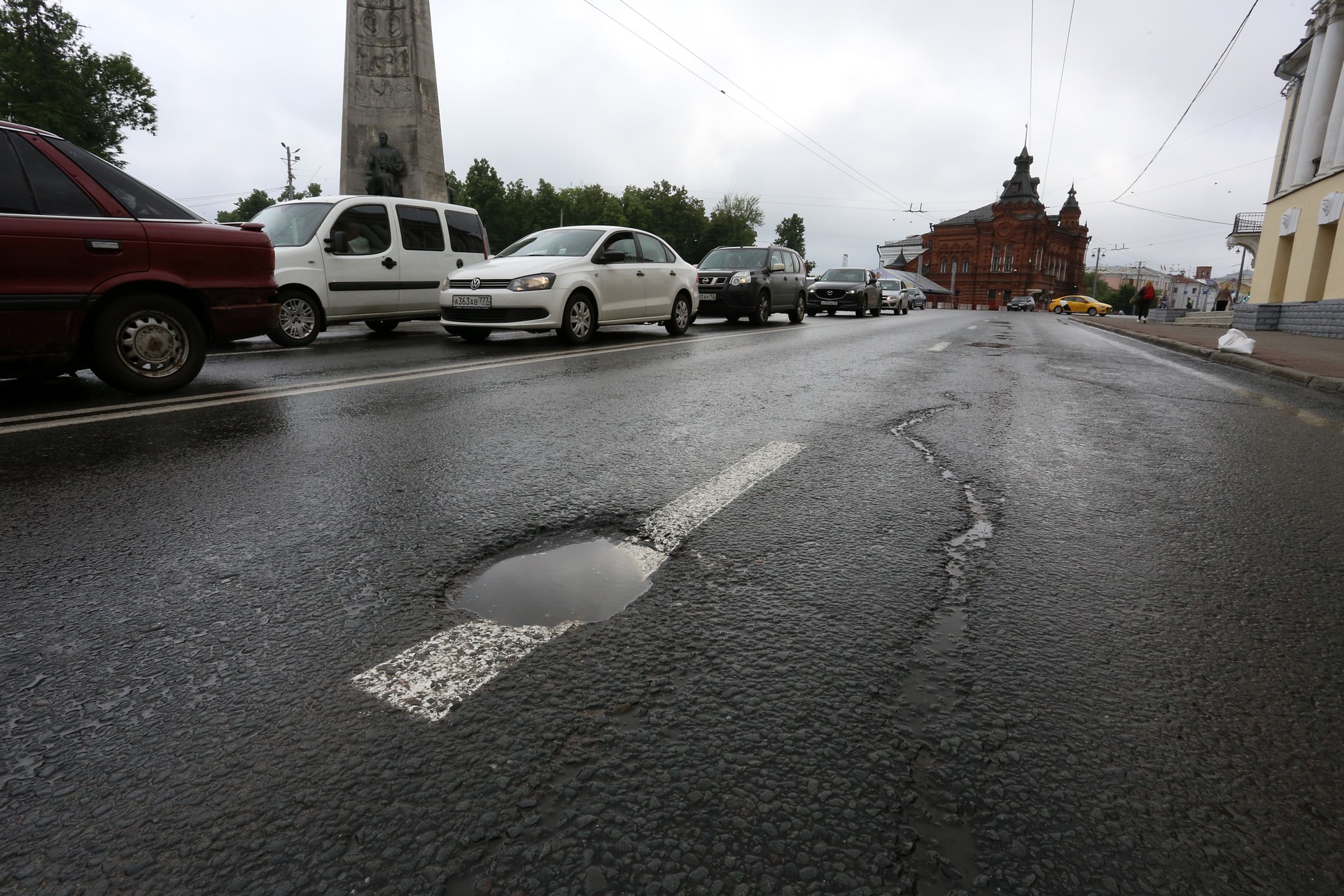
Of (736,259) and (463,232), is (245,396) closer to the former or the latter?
(463,232)

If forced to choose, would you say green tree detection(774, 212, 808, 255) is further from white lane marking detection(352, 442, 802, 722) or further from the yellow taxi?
white lane marking detection(352, 442, 802, 722)

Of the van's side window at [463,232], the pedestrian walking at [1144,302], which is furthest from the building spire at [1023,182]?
the van's side window at [463,232]

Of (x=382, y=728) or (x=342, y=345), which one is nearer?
(x=382, y=728)

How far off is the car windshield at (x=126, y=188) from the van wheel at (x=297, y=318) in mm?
4030

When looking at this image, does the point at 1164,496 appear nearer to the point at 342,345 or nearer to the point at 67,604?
the point at 67,604

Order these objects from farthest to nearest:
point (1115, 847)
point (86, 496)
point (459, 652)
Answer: point (86, 496)
point (459, 652)
point (1115, 847)

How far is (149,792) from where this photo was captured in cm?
142

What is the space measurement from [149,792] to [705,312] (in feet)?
49.0

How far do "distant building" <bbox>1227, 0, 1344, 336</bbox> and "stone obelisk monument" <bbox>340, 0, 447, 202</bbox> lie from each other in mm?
23689

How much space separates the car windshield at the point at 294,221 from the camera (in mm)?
10031

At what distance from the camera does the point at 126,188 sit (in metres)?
5.34

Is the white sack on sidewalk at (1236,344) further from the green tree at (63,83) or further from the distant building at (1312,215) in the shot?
the green tree at (63,83)

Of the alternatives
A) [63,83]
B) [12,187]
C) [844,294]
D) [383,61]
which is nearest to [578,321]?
[12,187]

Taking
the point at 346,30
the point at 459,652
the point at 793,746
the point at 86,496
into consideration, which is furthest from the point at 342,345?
the point at 346,30
